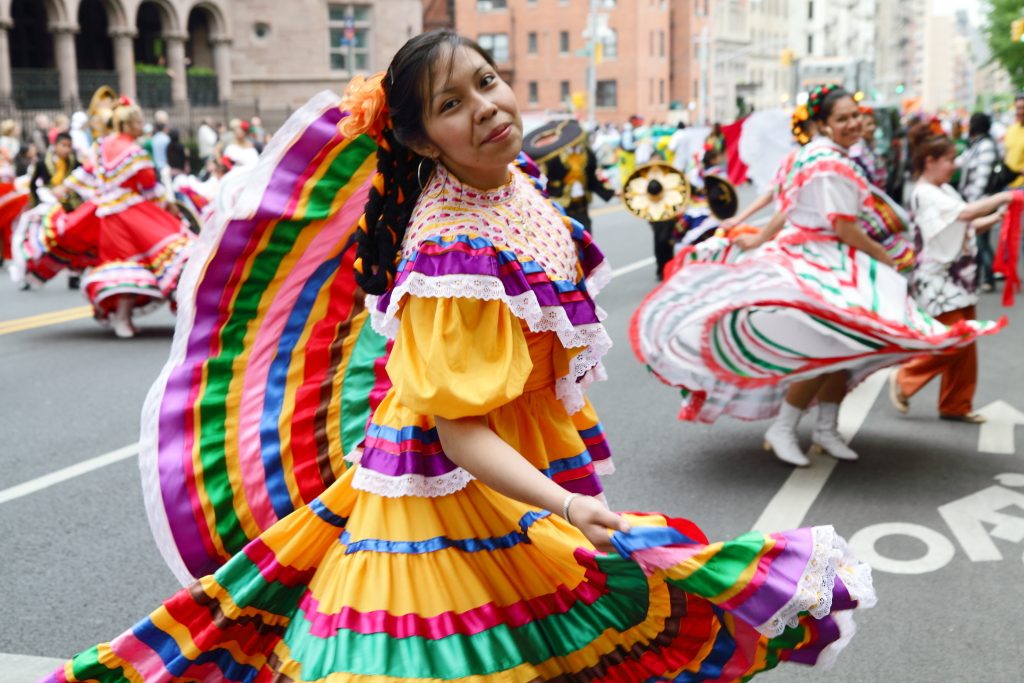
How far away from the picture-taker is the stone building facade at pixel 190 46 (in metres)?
38.1

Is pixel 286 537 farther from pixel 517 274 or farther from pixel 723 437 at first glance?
pixel 723 437

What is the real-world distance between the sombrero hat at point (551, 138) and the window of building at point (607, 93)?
69.2m

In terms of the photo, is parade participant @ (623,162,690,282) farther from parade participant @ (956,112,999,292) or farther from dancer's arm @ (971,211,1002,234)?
dancer's arm @ (971,211,1002,234)

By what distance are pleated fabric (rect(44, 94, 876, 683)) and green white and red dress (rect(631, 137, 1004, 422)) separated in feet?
9.50

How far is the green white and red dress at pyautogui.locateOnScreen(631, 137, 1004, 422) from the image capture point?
564cm

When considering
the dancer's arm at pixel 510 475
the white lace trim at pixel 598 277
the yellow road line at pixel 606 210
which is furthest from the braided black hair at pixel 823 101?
the yellow road line at pixel 606 210

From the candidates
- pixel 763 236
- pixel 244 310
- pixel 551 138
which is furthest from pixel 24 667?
pixel 551 138

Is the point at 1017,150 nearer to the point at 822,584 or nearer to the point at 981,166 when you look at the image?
the point at 981,166

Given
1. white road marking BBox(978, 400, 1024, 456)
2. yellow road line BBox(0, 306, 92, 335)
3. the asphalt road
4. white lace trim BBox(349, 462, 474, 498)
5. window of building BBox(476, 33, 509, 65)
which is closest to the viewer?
white lace trim BBox(349, 462, 474, 498)

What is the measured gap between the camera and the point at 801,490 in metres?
5.79

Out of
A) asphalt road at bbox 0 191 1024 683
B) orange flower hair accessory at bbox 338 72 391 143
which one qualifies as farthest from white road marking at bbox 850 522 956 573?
orange flower hair accessory at bbox 338 72 391 143

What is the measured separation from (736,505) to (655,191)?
726 cm

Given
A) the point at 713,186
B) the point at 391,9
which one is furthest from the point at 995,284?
the point at 391,9

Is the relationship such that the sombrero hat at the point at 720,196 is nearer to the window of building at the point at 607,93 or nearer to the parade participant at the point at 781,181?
the parade participant at the point at 781,181
